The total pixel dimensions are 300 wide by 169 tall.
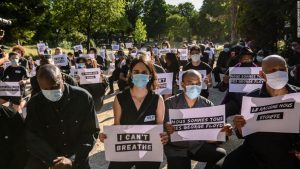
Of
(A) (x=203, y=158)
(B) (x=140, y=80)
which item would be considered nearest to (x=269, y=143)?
(A) (x=203, y=158)

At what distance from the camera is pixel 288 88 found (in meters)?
5.17

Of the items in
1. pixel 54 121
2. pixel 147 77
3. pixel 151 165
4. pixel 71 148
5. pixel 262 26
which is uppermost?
pixel 262 26

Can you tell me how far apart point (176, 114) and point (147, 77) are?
69 centimetres

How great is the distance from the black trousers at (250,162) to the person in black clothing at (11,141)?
253cm

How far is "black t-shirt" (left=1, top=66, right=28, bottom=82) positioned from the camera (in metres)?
10.7

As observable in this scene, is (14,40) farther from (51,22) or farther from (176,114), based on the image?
(176,114)

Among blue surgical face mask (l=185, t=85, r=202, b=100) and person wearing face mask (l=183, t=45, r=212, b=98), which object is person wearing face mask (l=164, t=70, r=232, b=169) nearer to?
blue surgical face mask (l=185, t=85, r=202, b=100)

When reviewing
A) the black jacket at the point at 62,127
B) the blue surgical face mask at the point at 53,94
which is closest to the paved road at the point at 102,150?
the black jacket at the point at 62,127

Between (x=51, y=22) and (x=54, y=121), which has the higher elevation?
(x=51, y=22)

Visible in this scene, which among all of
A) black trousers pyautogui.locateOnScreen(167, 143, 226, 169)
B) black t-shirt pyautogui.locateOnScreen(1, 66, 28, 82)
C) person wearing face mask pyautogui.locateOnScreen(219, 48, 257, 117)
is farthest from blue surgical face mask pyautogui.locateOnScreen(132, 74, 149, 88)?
black t-shirt pyautogui.locateOnScreen(1, 66, 28, 82)

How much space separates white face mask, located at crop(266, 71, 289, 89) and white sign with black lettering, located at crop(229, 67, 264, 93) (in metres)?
2.73

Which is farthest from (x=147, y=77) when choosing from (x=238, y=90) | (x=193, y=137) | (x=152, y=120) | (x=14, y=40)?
(x=14, y=40)

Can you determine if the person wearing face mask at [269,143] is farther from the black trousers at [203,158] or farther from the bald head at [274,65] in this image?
the black trousers at [203,158]

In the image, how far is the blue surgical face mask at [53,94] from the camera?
4.46 m
